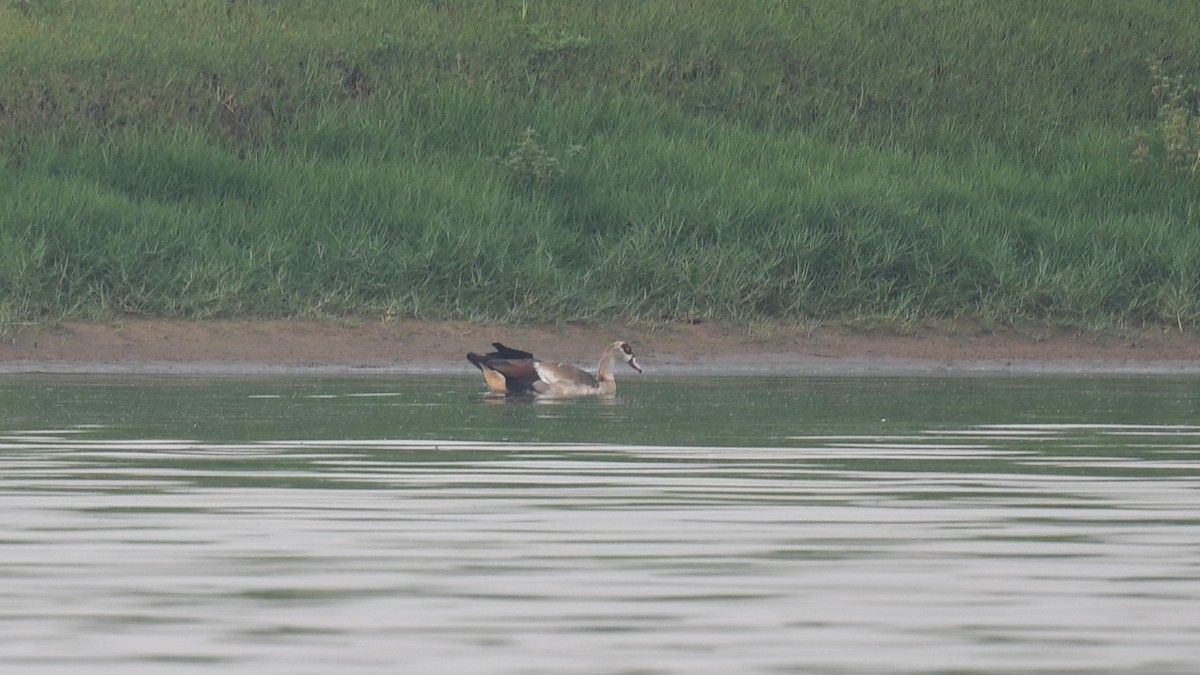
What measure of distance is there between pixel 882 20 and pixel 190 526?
18649 mm

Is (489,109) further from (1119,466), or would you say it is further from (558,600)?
(558,600)

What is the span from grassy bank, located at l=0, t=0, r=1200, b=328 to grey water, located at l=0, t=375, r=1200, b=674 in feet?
19.7

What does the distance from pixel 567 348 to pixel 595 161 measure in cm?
316

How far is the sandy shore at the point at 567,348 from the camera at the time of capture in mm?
17141

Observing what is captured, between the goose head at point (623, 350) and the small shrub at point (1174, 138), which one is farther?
the small shrub at point (1174, 138)

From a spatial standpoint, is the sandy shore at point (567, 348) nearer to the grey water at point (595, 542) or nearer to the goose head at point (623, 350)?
the goose head at point (623, 350)

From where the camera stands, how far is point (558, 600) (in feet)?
19.3

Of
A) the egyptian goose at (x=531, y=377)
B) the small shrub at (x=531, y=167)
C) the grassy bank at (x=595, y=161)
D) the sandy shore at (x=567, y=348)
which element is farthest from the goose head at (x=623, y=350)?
the small shrub at (x=531, y=167)

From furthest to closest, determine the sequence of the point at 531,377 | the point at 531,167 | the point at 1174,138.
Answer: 1. the point at 1174,138
2. the point at 531,167
3. the point at 531,377

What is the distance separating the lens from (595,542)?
7.02 meters

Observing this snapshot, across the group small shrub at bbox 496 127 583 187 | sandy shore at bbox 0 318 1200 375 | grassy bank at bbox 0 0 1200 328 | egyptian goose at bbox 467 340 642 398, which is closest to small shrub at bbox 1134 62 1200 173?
grassy bank at bbox 0 0 1200 328

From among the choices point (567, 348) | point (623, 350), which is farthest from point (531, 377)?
point (567, 348)

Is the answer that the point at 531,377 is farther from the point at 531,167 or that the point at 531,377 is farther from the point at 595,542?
the point at 595,542

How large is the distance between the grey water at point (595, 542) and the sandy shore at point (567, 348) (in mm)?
4427
